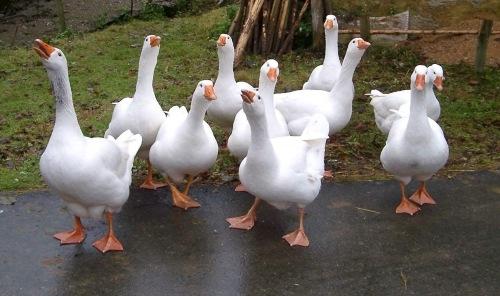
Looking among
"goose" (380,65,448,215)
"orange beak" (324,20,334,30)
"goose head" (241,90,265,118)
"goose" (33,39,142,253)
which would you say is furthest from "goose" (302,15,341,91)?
"goose" (33,39,142,253)

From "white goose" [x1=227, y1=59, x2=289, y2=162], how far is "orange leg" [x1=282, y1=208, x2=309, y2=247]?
864 mm

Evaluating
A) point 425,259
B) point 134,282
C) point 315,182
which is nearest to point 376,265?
point 425,259

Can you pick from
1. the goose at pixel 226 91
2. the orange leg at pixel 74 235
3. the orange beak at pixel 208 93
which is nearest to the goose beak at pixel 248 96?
the orange beak at pixel 208 93

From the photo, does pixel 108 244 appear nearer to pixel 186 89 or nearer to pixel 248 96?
pixel 248 96

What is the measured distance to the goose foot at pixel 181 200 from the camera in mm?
5414

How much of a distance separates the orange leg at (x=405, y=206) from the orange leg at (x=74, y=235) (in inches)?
97.0

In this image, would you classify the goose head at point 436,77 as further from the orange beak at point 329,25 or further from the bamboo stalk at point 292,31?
the bamboo stalk at point 292,31

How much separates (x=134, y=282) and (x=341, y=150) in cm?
284

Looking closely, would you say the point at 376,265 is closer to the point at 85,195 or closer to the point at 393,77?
the point at 85,195

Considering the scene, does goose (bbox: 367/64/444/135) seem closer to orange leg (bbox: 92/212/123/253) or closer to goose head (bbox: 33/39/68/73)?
orange leg (bbox: 92/212/123/253)

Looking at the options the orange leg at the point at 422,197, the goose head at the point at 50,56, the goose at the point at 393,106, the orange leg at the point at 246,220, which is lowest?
the orange leg at the point at 422,197

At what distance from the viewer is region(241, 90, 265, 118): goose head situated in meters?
4.49

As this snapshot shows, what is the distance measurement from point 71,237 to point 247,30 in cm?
487

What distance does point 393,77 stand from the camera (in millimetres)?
8555
